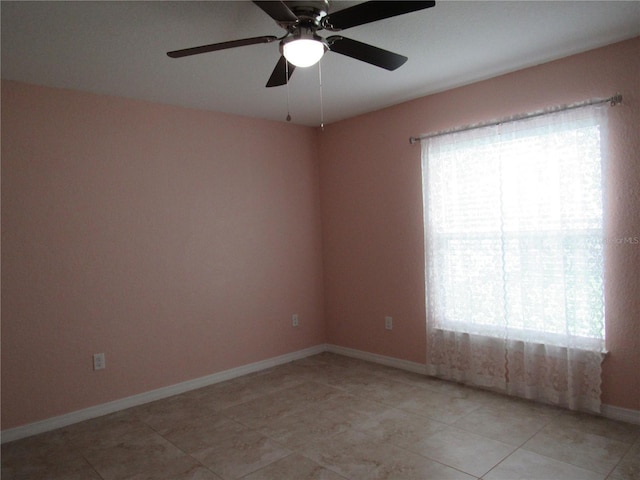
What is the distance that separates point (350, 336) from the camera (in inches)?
184

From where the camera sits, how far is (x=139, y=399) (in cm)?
355

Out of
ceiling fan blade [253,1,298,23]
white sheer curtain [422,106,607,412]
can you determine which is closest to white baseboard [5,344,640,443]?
white sheer curtain [422,106,607,412]

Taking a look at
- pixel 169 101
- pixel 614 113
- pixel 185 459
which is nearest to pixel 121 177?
pixel 169 101

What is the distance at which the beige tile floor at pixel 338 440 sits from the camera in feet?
7.99

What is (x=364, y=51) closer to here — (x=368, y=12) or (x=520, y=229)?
(x=368, y=12)

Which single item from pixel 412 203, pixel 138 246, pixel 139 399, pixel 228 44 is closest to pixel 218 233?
pixel 138 246

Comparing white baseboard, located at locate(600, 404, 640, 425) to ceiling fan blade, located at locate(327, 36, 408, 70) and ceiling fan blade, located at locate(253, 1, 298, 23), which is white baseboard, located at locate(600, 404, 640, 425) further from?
ceiling fan blade, located at locate(253, 1, 298, 23)

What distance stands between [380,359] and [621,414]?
2018 millimetres

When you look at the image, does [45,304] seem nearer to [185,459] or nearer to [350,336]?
[185,459]

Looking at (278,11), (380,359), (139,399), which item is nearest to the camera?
(278,11)

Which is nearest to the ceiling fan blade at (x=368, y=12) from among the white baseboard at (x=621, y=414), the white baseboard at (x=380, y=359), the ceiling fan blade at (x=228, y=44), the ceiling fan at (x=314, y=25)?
the ceiling fan at (x=314, y=25)

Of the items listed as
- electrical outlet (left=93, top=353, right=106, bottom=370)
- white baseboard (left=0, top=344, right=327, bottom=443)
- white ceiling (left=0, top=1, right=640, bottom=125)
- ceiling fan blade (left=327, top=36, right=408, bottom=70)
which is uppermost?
white ceiling (left=0, top=1, right=640, bottom=125)

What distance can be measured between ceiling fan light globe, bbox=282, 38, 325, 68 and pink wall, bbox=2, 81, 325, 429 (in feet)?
6.55

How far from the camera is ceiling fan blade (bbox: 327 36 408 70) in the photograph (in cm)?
219
